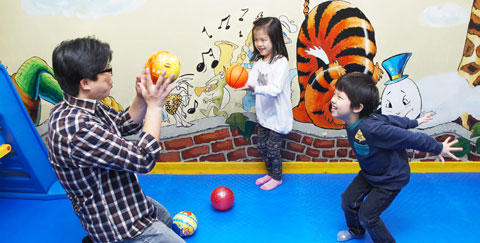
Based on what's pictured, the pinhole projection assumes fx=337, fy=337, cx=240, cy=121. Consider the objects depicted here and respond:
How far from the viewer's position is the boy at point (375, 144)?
1.88 meters

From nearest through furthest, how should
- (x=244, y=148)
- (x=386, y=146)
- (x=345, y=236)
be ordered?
1. (x=386, y=146)
2. (x=345, y=236)
3. (x=244, y=148)

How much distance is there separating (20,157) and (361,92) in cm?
265

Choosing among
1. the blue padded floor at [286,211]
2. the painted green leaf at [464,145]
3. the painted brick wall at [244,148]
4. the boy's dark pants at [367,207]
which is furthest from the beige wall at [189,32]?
the boy's dark pants at [367,207]

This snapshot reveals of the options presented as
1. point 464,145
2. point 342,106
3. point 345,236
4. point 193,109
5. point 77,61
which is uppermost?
point 77,61

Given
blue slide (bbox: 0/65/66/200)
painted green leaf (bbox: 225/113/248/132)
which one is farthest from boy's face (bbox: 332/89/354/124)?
blue slide (bbox: 0/65/66/200)

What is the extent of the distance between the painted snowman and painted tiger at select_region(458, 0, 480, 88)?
424mm

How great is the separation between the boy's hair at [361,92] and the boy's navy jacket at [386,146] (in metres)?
0.08

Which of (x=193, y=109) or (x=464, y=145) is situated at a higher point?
(x=193, y=109)

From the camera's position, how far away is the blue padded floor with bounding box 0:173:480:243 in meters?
2.36

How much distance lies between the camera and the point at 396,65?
2.82m

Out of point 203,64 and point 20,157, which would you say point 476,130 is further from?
point 20,157

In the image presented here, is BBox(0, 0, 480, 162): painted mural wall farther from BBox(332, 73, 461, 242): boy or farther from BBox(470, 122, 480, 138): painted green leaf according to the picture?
BBox(332, 73, 461, 242): boy

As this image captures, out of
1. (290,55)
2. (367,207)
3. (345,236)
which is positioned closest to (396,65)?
(290,55)

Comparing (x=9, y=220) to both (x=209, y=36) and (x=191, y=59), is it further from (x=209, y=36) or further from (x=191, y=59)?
(x=209, y=36)
